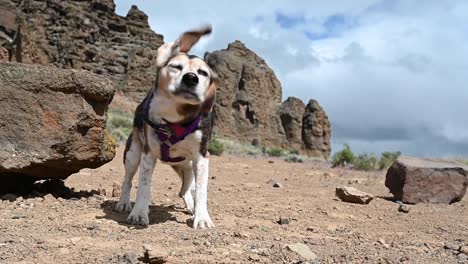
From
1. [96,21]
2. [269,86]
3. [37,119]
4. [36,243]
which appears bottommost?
[36,243]

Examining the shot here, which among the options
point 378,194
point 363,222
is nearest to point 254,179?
point 378,194

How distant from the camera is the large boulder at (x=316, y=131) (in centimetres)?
4119

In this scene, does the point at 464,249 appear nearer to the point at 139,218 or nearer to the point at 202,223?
the point at 202,223

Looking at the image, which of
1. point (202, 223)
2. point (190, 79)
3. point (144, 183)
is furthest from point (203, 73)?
point (202, 223)

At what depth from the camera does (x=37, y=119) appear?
18.1ft

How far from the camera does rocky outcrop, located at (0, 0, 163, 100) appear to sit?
1458 inches

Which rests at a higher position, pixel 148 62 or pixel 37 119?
pixel 148 62

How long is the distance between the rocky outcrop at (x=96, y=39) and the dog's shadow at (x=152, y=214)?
27.8 m

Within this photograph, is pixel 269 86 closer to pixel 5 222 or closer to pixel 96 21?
pixel 96 21

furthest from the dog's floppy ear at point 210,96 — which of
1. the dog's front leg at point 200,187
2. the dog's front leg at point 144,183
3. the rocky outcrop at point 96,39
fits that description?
the rocky outcrop at point 96,39

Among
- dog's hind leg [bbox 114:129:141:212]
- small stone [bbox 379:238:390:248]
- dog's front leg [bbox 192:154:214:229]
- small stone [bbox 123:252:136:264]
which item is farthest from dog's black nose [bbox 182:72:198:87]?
small stone [bbox 379:238:390:248]

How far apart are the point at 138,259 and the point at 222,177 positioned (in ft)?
24.6

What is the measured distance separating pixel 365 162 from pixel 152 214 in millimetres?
13391

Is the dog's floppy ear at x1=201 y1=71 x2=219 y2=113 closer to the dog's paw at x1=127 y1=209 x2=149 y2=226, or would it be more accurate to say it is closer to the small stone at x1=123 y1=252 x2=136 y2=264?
the dog's paw at x1=127 y1=209 x2=149 y2=226
